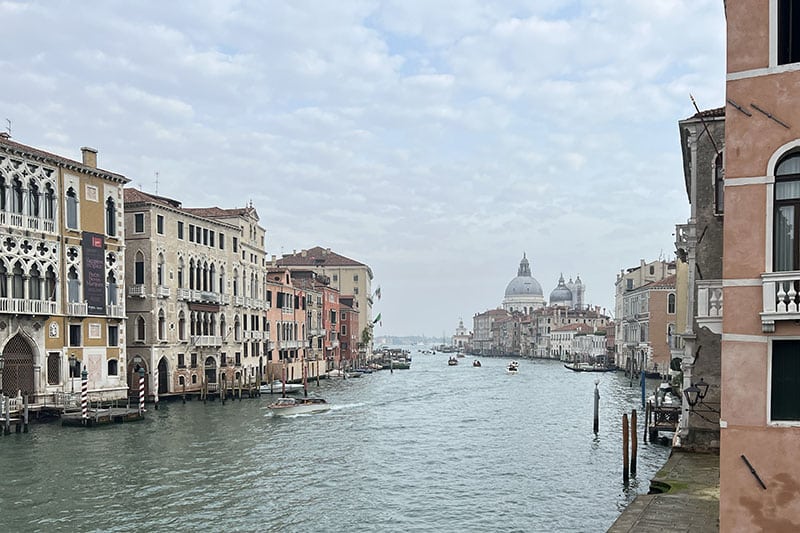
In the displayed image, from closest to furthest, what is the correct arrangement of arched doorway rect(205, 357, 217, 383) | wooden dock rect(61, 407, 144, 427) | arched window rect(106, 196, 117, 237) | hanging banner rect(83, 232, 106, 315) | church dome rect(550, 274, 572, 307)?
wooden dock rect(61, 407, 144, 427)
hanging banner rect(83, 232, 106, 315)
arched window rect(106, 196, 117, 237)
arched doorway rect(205, 357, 217, 383)
church dome rect(550, 274, 572, 307)

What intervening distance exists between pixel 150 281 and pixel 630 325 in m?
52.9

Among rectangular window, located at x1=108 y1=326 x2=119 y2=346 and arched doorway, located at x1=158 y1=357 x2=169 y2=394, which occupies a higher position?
rectangular window, located at x1=108 y1=326 x2=119 y2=346

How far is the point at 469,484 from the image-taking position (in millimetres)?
20797

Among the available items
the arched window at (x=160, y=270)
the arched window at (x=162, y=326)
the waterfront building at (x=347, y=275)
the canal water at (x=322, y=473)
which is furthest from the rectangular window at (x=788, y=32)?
the waterfront building at (x=347, y=275)

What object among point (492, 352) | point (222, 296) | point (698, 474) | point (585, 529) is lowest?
point (492, 352)

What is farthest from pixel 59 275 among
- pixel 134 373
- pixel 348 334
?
pixel 348 334

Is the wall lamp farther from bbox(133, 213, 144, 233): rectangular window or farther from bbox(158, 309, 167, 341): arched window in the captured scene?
bbox(133, 213, 144, 233): rectangular window

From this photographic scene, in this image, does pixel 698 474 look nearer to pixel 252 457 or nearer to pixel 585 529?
pixel 585 529

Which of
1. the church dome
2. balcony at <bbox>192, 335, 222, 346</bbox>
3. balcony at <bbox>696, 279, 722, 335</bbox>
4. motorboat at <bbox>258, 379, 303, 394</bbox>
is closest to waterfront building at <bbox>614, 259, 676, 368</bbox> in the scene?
motorboat at <bbox>258, 379, 303, 394</bbox>

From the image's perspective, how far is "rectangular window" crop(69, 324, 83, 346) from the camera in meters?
33.4

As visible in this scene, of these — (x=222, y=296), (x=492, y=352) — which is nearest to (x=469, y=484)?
(x=222, y=296)

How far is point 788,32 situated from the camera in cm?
863

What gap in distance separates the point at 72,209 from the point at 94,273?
3.08 m

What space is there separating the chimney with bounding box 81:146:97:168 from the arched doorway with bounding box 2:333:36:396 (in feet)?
29.3
